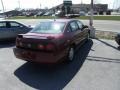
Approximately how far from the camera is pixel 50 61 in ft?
19.3

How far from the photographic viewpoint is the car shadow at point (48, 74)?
5.34m

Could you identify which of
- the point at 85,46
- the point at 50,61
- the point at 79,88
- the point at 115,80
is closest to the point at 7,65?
the point at 50,61

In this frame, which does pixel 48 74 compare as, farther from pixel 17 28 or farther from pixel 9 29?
pixel 17 28

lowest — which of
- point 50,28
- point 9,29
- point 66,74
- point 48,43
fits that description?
point 66,74

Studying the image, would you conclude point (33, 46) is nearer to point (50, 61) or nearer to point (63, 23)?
point (50, 61)

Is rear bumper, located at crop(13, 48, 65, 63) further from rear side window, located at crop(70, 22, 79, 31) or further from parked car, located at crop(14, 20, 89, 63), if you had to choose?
rear side window, located at crop(70, 22, 79, 31)

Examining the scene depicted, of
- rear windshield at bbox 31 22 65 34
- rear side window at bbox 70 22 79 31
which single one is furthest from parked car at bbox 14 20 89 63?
rear side window at bbox 70 22 79 31

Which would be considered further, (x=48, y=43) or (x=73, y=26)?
(x=73, y=26)

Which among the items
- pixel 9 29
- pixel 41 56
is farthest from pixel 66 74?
pixel 9 29

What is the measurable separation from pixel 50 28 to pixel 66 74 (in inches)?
78.1

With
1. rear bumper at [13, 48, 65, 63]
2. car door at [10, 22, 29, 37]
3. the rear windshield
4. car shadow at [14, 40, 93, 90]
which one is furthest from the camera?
car door at [10, 22, 29, 37]

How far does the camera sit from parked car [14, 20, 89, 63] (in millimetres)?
5949

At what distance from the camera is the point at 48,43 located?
595 cm

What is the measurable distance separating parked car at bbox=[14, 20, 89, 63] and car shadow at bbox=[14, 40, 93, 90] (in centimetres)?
40
